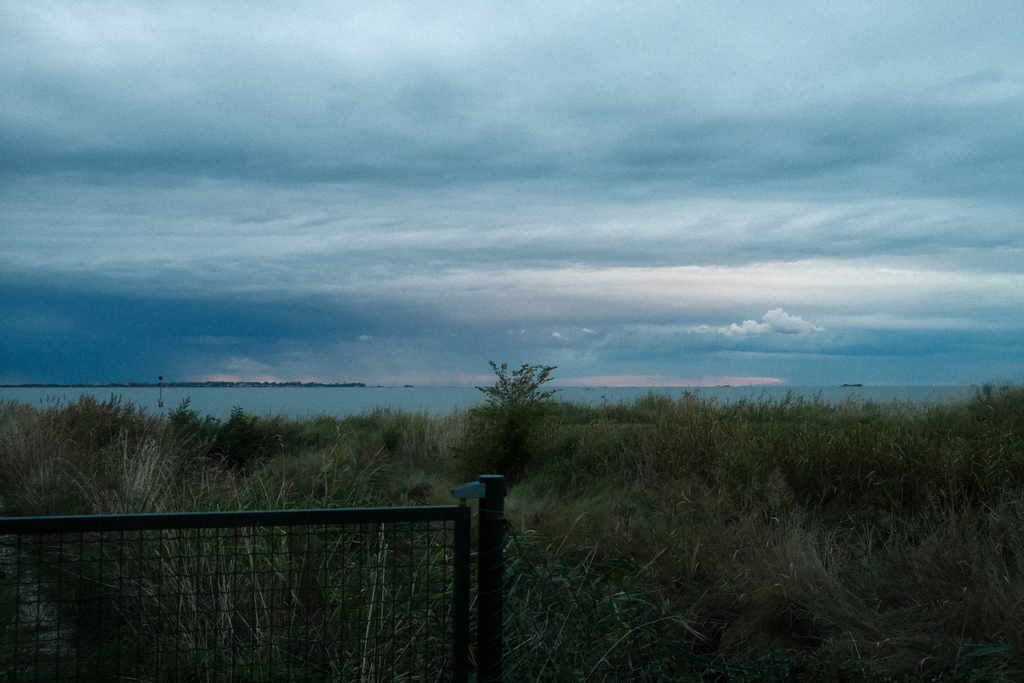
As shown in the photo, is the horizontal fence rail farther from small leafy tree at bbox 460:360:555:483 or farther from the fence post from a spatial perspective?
small leafy tree at bbox 460:360:555:483

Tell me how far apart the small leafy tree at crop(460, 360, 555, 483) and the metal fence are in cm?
503

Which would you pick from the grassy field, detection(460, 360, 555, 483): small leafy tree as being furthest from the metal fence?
detection(460, 360, 555, 483): small leafy tree

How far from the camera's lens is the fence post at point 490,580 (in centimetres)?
290

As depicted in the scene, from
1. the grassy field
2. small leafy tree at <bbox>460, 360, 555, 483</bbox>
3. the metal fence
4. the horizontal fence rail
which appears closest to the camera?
the metal fence

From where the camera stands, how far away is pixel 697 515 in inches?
263

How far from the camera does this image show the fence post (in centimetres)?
290

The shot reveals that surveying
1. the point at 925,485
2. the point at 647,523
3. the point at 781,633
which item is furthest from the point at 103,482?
the point at 925,485

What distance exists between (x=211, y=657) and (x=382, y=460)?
6.03 metres

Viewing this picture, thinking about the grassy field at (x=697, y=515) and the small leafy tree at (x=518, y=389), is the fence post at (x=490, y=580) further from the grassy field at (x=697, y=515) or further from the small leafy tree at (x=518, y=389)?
the small leafy tree at (x=518, y=389)

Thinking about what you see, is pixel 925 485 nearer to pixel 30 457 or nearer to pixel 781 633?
pixel 781 633

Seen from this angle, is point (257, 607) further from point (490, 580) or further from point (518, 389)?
point (518, 389)

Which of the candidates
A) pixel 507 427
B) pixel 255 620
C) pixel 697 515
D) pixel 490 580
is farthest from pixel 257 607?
pixel 507 427

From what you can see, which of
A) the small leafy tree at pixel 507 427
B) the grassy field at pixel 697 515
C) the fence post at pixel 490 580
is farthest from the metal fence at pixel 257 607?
the small leafy tree at pixel 507 427

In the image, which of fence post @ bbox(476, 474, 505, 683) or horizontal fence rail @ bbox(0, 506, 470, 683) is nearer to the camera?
fence post @ bbox(476, 474, 505, 683)
